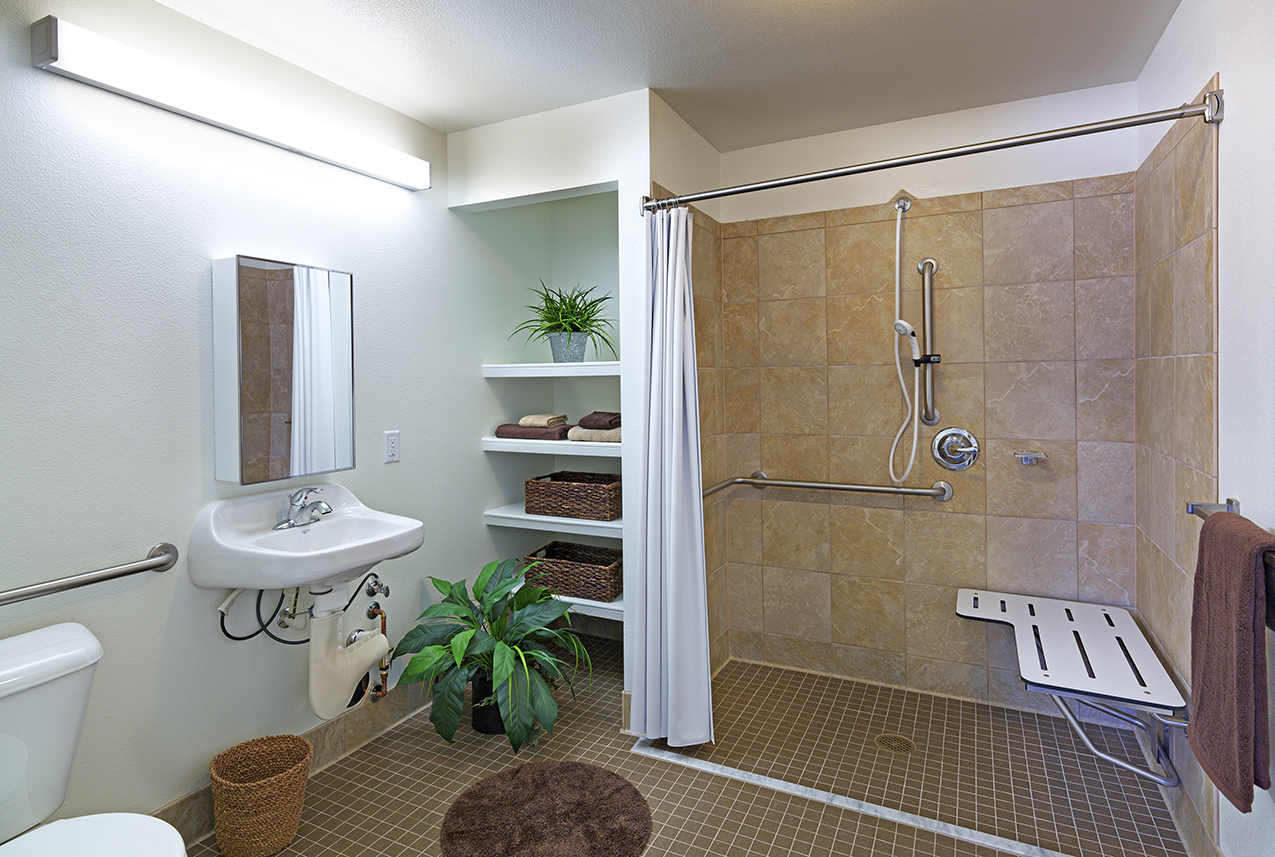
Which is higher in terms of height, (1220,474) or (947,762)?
(1220,474)

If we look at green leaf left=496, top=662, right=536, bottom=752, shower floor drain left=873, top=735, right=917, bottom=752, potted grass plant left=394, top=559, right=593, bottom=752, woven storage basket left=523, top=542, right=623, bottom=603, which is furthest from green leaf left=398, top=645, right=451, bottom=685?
shower floor drain left=873, top=735, right=917, bottom=752

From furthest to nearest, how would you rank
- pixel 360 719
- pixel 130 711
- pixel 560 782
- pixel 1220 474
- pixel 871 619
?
pixel 871 619, pixel 360 719, pixel 560 782, pixel 130 711, pixel 1220 474

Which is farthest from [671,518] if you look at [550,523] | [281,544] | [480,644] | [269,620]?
[269,620]

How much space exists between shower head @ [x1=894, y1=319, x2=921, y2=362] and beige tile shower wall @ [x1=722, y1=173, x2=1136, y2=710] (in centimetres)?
10

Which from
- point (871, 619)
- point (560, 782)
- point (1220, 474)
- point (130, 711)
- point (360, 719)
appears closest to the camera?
point (1220, 474)

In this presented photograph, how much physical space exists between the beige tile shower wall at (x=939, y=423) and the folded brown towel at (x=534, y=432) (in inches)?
29.4

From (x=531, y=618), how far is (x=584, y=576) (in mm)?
334

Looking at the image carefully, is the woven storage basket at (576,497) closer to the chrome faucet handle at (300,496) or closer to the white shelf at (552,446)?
the white shelf at (552,446)

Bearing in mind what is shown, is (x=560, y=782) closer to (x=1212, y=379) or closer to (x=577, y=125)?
(x=1212, y=379)

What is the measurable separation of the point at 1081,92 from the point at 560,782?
9.80 feet

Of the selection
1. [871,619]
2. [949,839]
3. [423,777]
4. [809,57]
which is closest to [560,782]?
[423,777]

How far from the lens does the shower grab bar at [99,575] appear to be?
1.50 m

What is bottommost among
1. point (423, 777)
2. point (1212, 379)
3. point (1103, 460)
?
point (423, 777)

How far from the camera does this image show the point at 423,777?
86.5 inches
